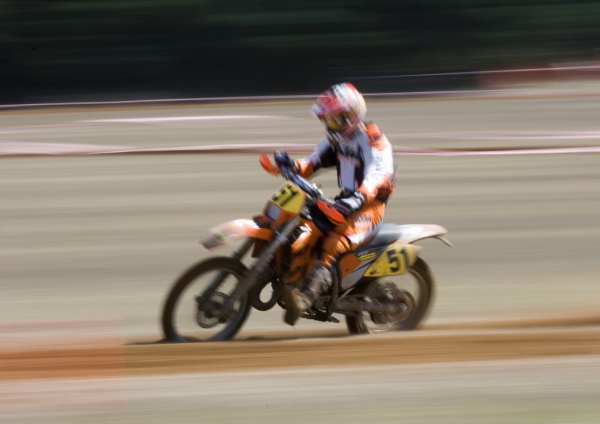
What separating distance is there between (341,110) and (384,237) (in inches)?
36.8

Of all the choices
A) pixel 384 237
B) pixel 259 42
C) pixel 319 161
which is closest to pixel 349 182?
pixel 319 161

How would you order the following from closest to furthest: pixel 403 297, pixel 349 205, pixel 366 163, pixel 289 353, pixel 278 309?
1. pixel 289 353
2. pixel 349 205
3. pixel 366 163
4. pixel 403 297
5. pixel 278 309

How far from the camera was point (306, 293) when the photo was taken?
5934mm

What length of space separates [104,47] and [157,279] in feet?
67.0

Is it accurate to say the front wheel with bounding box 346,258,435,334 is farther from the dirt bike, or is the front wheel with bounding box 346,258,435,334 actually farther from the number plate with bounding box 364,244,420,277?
the number plate with bounding box 364,244,420,277

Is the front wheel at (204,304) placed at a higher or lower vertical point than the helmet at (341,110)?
lower

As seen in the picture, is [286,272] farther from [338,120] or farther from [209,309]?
[338,120]

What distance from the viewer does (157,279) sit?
25.9ft

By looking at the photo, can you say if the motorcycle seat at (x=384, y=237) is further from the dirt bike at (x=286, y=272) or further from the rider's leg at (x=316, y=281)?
the rider's leg at (x=316, y=281)

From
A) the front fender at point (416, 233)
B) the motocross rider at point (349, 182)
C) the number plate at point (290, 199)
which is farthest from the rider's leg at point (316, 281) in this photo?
the front fender at point (416, 233)

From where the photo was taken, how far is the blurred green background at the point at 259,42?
1061 inches

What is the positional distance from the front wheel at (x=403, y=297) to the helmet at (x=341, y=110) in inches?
43.3

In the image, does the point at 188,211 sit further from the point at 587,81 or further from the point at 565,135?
the point at 587,81

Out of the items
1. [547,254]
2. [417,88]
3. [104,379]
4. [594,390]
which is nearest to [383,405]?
[594,390]
